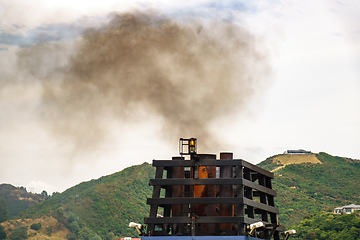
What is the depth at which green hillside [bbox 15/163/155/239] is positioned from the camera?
161125 mm

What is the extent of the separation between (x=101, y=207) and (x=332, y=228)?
61.9 m

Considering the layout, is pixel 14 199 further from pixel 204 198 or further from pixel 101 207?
pixel 204 198

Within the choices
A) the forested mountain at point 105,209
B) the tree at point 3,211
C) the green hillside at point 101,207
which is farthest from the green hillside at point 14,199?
the green hillside at point 101,207

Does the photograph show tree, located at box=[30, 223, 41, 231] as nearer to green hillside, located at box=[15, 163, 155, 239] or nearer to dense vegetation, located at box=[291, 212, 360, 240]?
green hillside, located at box=[15, 163, 155, 239]

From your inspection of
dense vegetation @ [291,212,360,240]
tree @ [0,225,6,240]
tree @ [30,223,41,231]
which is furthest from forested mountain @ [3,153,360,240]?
dense vegetation @ [291,212,360,240]

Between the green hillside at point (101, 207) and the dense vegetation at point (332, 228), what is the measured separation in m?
41.9

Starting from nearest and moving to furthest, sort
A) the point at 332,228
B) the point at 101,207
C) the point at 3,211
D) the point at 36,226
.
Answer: the point at 332,228, the point at 3,211, the point at 36,226, the point at 101,207

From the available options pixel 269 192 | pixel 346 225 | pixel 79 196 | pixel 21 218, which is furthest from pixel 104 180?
pixel 269 192

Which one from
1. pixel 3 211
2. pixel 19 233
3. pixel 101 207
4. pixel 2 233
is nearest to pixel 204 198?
pixel 3 211

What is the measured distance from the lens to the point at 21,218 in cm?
16438

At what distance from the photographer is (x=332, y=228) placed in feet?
463

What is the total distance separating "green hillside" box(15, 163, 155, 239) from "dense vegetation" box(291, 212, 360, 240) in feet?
137

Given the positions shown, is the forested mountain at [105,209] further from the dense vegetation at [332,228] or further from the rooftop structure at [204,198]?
the rooftop structure at [204,198]

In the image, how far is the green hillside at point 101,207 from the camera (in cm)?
16112
